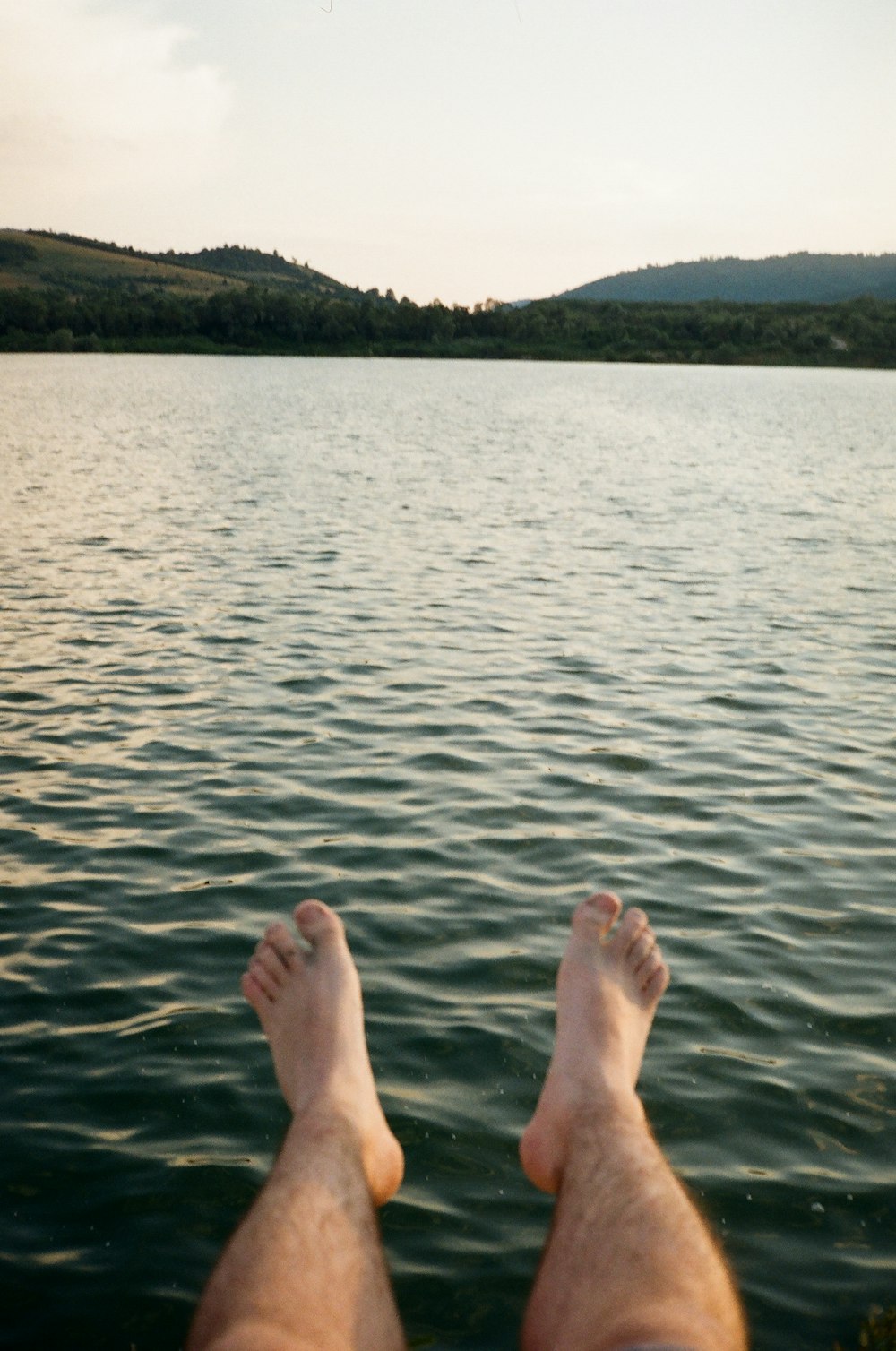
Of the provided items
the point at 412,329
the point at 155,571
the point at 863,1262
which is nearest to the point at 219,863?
the point at 863,1262

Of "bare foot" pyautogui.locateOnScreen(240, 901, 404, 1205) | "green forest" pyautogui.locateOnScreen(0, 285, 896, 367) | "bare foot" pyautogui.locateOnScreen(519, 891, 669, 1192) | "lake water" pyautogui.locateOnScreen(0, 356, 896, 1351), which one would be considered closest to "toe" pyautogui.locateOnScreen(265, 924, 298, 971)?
"bare foot" pyautogui.locateOnScreen(240, 901, 404, 1205)

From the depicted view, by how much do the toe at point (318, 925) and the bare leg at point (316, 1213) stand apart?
0.65 feet

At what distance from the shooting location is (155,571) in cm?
1448

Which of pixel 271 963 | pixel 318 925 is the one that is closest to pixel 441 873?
pixel 318 925

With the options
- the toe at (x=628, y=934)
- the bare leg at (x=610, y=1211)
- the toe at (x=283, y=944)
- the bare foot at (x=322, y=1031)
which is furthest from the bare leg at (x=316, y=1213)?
the toe at (x=628, y=934)

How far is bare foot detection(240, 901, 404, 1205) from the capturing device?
3.26 meters

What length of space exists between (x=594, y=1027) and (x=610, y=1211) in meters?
1.27

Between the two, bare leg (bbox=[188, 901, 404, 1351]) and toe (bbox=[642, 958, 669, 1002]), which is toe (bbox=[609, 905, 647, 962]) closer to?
toe (bbox=[642, 958, 669, 1002])

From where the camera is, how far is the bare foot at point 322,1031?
326 centimetres

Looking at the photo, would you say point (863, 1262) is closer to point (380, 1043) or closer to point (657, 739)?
point (380, 1043)

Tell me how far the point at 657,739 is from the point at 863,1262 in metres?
4.98

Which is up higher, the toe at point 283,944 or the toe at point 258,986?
the toe at point 283,944

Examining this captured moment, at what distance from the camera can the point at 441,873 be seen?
19.9ft

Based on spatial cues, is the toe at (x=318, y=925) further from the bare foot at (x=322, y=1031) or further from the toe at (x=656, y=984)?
the toe at (x=656, y=984)
